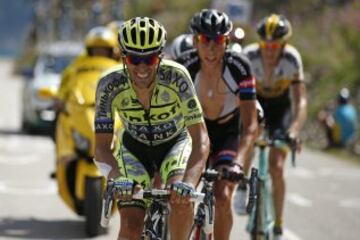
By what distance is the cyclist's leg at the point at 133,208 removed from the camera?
6930mm

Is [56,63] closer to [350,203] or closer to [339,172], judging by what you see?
[339,172]

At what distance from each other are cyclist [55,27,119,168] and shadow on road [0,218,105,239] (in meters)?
0.74

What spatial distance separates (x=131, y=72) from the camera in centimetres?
707

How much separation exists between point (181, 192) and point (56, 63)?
1790 centimetres

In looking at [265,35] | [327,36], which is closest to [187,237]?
[265,35]

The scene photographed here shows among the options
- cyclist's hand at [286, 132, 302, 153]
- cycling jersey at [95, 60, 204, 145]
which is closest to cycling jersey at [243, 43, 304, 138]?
cyclist's hand at [286, 132, 302, 153]

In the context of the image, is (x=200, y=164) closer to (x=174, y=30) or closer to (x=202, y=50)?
(x=202, y=50)

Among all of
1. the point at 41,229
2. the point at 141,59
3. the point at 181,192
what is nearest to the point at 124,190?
the point at 181,192

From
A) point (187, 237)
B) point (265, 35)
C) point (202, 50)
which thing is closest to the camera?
point (187, 237)

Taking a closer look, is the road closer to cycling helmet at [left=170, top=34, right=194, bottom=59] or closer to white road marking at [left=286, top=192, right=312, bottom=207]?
white road marking at [left=286, top=192, right=312, bottom=207]

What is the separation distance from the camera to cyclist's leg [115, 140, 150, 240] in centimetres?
693

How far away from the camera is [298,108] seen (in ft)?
34.1

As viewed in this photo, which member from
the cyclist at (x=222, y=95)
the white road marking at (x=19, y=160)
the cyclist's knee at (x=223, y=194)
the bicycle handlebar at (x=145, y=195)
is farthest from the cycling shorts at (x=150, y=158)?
the white road marking at (x=19, y=160)

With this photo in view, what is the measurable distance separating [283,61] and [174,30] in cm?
3297
